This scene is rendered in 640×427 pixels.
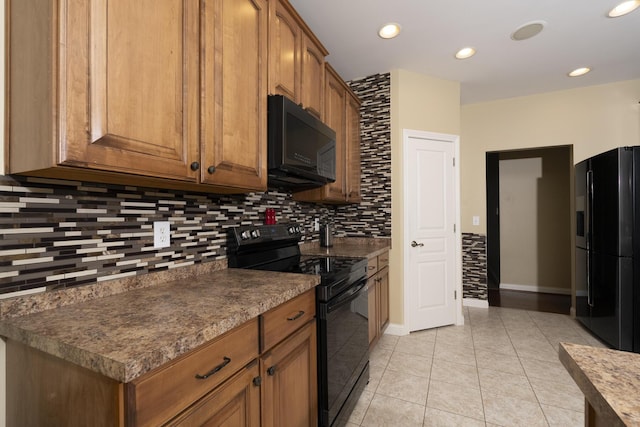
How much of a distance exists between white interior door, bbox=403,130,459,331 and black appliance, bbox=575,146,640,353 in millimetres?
1222

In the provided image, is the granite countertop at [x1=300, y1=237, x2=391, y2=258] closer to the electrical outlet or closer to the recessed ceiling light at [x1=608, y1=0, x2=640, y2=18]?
the electrical outlet

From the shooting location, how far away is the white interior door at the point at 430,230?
3008 mm

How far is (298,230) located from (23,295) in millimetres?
1551

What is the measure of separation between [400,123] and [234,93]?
2.15m

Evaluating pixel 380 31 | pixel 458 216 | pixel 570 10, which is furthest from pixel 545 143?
pixel 380 31

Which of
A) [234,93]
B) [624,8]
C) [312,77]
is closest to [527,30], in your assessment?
[624,8]

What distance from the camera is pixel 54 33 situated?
731mm

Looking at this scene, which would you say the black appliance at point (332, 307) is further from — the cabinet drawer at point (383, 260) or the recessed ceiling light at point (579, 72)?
the recessed ceiling light at point (579, 72)

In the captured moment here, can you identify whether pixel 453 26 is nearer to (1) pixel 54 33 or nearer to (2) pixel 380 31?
(2) pixel 380 31

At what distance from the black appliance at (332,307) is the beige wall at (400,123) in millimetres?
1053

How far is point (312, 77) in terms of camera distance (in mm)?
2078

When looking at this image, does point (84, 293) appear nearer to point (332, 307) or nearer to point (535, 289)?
point (332, 307)

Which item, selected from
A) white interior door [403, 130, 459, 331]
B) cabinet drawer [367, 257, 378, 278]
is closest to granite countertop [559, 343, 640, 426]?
cabinet drawer [367, 257, 378, 278]

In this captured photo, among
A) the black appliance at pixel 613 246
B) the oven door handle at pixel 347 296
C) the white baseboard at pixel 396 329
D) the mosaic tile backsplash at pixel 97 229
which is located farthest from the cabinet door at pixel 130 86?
the black appliance at pixel 613 246
